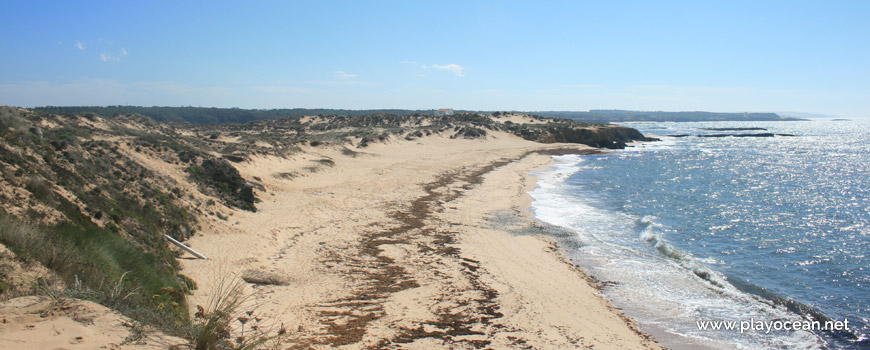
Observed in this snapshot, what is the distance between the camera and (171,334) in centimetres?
495

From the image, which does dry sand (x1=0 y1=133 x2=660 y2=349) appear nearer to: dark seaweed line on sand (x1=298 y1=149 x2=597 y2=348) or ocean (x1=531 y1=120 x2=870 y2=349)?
dark seaweed line on sand (x1=298 y1=149 x2=597 y2=348)

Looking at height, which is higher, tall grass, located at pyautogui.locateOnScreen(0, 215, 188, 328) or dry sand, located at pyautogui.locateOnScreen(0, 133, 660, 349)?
tall grass, located at pyautogui.locateOnScreen(0, 215, 188, 328)

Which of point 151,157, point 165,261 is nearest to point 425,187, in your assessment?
point 151,157

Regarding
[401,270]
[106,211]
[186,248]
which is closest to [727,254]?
[401,270]

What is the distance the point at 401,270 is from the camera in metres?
11.1

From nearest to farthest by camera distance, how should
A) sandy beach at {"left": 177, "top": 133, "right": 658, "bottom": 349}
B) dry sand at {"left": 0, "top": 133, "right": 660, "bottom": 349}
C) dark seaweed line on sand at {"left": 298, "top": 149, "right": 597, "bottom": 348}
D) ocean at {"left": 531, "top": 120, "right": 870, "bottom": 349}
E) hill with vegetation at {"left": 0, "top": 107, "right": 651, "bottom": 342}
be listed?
hill with vegetation at {"left": 0, "top": 107, "right": 651, "bottom": 342}
dry sand at {"left": 0, "top": 133, "right": 660, "bottom": 349}
dark seaweed line on sand at {"left": 298, "top": 149, "right": 597, "bottom": 348}
sandy beach at {"left": 177, "top": 133, "right": 658, "bottom": 349}
ocean at {"left": 531, "top": 120, "right": 870, "bottom": 349}

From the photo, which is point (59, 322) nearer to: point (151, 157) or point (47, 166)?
point (47, 166)

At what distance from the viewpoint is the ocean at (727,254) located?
30.7ft

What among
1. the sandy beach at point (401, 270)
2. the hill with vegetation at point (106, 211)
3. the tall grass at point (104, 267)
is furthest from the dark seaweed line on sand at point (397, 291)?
the hill with vegetation at point (106, 211)

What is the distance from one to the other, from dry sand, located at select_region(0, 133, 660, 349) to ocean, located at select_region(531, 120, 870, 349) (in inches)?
49.7

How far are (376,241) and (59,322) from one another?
9.36 m

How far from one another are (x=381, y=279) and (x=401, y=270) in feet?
2.66

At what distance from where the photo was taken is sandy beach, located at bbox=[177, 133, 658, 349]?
8.04 meters

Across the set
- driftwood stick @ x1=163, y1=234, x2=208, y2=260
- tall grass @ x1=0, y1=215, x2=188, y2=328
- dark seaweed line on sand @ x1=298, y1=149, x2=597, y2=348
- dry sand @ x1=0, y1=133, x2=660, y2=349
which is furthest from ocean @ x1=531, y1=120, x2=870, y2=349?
driftwood stick @ x1=163, y1=234, x2=208, y2=260
